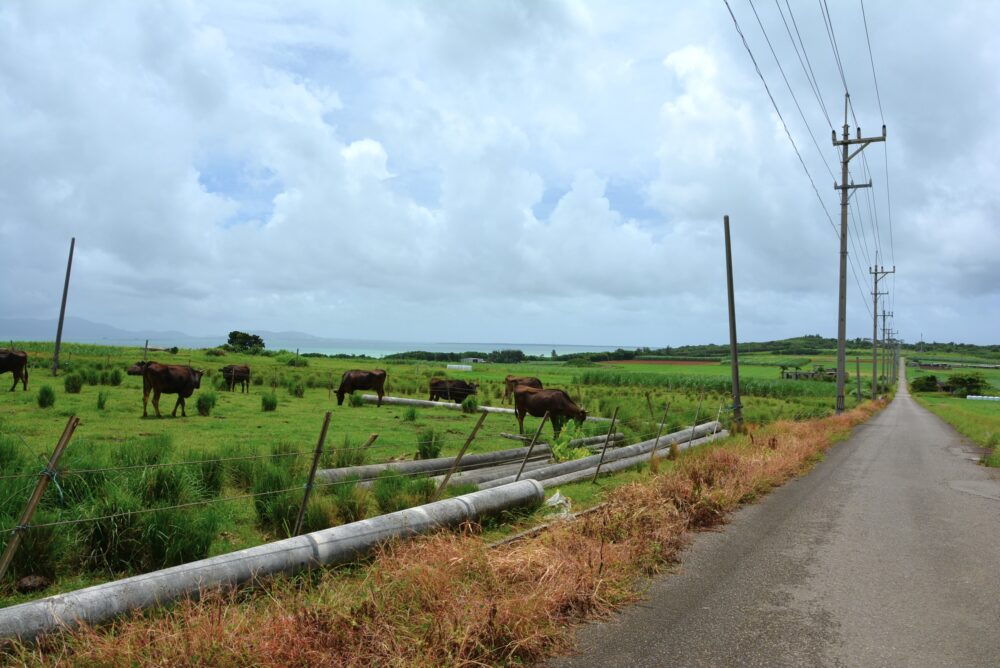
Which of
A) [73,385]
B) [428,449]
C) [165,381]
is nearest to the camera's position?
[428,449]

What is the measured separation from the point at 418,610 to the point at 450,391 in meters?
24.4

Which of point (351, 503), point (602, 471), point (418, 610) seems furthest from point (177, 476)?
point (602, 471)

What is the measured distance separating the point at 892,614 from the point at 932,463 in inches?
561

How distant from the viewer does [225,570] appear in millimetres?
5461

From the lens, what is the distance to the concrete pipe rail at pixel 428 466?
10.2 meters

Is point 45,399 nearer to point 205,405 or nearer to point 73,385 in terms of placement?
point 205,405

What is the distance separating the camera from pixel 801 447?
16.6m

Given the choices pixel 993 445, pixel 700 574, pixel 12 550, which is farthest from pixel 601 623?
pixel 993 445

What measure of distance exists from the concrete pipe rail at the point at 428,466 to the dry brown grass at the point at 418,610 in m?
3.23

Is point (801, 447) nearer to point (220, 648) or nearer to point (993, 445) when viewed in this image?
point (993, 445)

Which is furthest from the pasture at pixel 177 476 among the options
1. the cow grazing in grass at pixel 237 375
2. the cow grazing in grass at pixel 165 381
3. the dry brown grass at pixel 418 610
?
the cow grazing in grass at pixel 237 375

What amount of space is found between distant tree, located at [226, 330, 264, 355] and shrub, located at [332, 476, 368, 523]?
6342 centimetres

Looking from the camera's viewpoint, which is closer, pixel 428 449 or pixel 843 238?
pixel 428 449

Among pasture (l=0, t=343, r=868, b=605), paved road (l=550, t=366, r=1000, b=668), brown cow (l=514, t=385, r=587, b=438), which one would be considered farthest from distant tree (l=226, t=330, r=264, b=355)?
paved road (l=550, t=366, r=1000, b=668)
